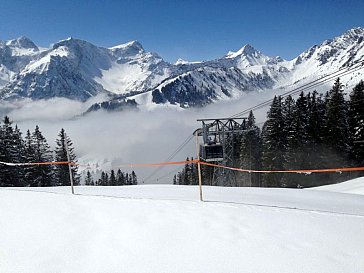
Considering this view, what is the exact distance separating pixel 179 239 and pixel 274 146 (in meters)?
34.9

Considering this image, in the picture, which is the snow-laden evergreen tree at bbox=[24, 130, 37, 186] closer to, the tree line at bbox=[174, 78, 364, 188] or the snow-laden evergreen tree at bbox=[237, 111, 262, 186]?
the tree line at bbox=[174, 78, 364, 188]

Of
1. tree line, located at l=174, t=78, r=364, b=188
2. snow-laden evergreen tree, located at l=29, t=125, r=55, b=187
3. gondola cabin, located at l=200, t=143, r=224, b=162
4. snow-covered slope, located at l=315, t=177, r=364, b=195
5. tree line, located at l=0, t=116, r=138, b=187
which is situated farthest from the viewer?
A: snow-laden evergreen tree, located at l=29, t=125, r=55, b=187

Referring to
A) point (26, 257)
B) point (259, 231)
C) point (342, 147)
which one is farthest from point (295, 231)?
point (342, 147)

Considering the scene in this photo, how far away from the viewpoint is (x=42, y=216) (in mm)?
6746

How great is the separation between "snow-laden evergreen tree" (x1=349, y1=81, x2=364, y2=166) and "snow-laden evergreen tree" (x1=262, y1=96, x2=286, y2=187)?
A: 7.99 metres

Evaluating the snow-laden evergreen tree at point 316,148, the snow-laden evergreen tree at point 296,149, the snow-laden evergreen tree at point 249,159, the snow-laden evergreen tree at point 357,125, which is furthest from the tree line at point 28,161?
the snow-laden evergreen tree at point 357,125

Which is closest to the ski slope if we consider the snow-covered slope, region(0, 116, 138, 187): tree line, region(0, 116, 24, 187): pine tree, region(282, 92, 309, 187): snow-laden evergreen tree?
the snow-covered slope

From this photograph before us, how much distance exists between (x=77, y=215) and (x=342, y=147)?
35467 millimetres

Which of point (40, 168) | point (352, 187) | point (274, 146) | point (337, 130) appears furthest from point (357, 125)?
point (40, 168)

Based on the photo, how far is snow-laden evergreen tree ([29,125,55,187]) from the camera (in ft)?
119

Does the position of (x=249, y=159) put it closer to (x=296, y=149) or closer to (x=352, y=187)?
(x=296, y=149)

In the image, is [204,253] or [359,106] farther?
[359,106]

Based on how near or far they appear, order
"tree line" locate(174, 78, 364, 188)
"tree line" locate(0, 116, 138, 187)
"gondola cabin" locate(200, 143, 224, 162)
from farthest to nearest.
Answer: "tree line" locate(174, 78, 364, 188), "tree line" locate(0, 116, 138, 187), "gondola cabin" locate(200, 143, 224, 162)

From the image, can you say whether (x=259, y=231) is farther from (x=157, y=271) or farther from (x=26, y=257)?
(x=26, y=257)
